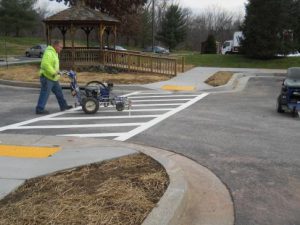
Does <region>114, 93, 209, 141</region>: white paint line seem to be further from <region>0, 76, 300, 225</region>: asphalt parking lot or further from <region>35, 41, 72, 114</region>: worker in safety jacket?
<region>35, 41, 72, 114</region>: worker in safety jacket

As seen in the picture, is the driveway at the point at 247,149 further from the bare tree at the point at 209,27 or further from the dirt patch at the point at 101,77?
Result: the bare tree at the point at 209,27

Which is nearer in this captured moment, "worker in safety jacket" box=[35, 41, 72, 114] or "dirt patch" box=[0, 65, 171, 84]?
"worker in safety jacket" box=[35, 41, 72, 114]

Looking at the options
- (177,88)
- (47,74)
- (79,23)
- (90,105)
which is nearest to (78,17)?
(79,23)

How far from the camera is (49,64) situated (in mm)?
11789

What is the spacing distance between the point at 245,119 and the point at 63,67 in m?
15.5

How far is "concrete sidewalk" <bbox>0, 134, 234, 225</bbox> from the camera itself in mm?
4934

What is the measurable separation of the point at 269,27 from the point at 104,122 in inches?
977

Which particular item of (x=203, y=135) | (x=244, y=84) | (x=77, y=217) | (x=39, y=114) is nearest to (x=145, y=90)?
(x=244, y=84)

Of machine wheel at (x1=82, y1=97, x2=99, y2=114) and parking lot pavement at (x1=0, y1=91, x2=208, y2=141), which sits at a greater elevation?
machine wheel at (x1=82, y1=97, x2=99, y2=114)

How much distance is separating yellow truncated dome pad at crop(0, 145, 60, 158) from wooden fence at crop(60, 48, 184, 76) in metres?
15.4

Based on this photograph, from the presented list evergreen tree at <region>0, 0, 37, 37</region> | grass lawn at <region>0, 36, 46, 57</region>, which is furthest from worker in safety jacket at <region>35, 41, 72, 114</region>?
evergreen tree at <region>0, 0, 37, 37</region>

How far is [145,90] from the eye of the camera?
18156mm

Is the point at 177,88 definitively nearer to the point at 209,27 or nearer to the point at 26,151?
the point at 26,151

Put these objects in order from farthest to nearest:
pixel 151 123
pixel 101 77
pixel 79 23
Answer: pixel 79 23 → pixel 101 77 → pixel 151 123
